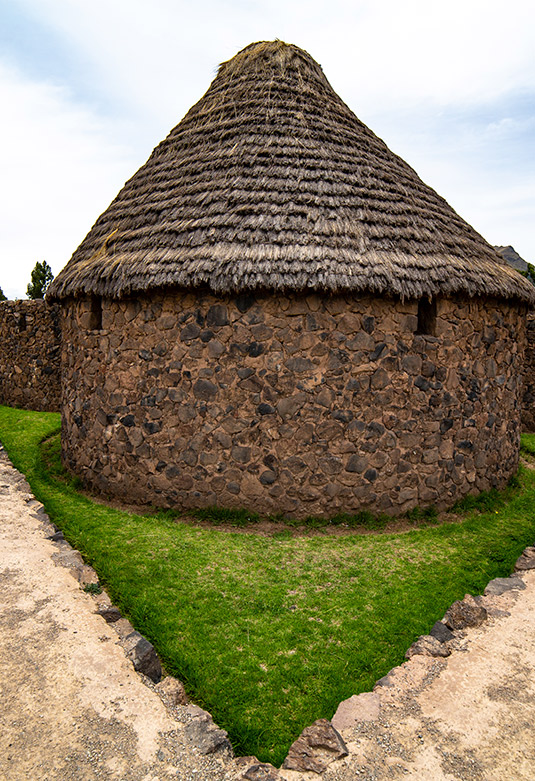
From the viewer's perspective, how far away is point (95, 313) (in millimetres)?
7484

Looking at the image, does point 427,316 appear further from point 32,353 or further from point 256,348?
point 32,353

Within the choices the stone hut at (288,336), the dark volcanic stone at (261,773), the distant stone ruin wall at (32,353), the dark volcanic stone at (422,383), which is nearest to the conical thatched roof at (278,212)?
the stone hut at (288,336)

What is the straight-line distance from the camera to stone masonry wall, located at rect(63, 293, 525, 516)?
612cm

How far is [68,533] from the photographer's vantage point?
5.82m

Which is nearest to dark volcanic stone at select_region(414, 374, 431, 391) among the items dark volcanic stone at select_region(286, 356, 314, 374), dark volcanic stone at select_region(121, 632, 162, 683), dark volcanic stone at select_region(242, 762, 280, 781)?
dark volcanic stone at select_region(286, 356, 314, 374)

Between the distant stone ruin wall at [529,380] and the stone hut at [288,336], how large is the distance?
5489 mm

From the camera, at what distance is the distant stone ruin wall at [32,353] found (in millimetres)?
13164

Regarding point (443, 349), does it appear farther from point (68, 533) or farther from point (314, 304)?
point (68, 533)

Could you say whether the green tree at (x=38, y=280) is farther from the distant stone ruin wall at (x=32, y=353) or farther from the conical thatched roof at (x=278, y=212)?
the conical thatched roof at (x=278, y=212)

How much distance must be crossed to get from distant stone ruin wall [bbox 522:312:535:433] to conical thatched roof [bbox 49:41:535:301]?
5.07m

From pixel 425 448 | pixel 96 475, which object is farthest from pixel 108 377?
pixel 425 448

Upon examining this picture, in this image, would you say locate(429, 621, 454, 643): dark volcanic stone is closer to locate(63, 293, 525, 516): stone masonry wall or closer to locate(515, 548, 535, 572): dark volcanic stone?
locate(515, 548, 535, 572): dark volcanic stone

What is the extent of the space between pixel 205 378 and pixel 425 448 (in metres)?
2.75

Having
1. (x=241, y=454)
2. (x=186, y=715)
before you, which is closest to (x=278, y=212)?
(x=241, y=454)
